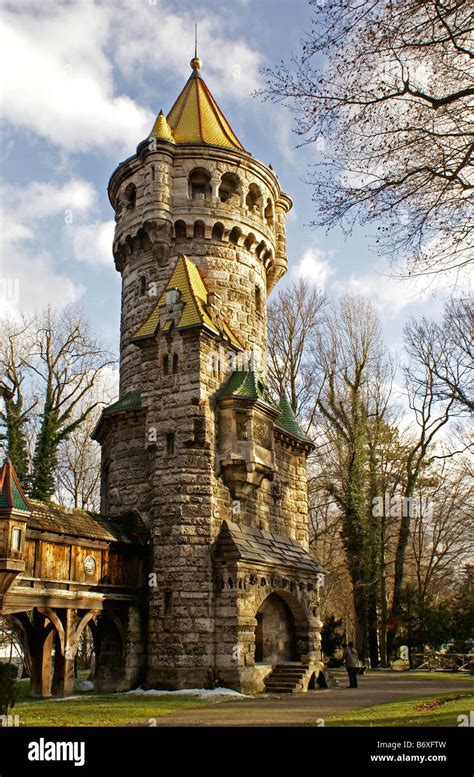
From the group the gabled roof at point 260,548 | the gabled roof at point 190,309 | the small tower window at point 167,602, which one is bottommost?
the small tower window at point 167,602

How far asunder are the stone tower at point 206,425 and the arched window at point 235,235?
10 centimetres

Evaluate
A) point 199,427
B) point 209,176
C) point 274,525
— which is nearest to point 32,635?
point 199,427

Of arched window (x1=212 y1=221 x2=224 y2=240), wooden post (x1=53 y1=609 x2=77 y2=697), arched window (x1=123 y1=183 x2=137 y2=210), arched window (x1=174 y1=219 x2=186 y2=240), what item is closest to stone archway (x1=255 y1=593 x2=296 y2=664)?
wooden post (x1=53 y1=609 x2=77 y2=697)

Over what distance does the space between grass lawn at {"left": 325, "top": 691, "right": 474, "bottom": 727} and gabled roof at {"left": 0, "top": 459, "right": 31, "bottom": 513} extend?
732 centimetres

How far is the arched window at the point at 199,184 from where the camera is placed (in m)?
23.9

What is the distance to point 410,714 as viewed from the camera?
1209 centimetres

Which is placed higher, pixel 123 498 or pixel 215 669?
pixel 123 498

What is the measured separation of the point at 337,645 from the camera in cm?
3381

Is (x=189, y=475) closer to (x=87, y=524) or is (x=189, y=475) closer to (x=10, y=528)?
(x=87, y=524)

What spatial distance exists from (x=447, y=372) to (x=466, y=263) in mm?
19845

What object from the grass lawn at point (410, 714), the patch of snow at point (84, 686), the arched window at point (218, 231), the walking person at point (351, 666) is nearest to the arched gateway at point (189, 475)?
the arched window at point (218, 231)

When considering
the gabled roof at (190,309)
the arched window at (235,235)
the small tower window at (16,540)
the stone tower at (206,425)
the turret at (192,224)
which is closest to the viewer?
the small tower window at (16,540)

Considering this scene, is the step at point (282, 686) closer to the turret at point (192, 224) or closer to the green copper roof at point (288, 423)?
the green copper roof at point (288, 423)
